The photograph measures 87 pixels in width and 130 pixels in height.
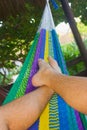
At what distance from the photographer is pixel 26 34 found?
10.5ft

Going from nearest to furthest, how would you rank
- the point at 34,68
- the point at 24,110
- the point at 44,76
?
the point at 24,110, the point at 44,76, the point at 34,68

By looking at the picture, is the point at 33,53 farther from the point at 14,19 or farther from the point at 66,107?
the point at 14,19

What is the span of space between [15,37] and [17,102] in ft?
6.72

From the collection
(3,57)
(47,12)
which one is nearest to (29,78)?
(47,12)

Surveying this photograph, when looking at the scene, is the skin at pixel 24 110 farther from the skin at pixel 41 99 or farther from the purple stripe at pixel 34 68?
the purple stripe at pixel 34 68

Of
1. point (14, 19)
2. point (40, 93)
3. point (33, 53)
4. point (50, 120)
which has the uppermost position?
point (14, 19)

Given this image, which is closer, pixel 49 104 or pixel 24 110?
pixel 24 110

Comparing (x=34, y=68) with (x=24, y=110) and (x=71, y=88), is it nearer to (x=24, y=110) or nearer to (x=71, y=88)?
(x=24, y=110)

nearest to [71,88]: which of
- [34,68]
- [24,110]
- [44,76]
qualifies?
[24,110]

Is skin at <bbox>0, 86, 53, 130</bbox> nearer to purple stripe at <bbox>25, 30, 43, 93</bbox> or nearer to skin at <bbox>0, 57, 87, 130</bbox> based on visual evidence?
skin at <bbox>0, 57, 87, 130</bbox>

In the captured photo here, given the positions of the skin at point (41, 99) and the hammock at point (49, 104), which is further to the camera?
the hammock at point (49, 104)

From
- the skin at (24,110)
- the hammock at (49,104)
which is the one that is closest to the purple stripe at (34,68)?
the hammock at (49,104)

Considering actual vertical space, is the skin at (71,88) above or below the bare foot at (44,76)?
below

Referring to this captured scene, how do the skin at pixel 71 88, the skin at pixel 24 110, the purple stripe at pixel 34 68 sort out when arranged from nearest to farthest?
1. the skin at pixel 71 88
2. the skin at pixel 24 110
3. the purple stripe at pixel 34 68
